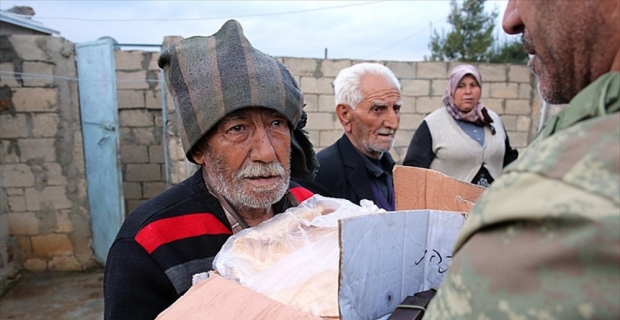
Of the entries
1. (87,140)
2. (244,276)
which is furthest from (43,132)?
(244,276)

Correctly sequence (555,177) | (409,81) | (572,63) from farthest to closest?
(409,81) < (572,63) < (555,177)

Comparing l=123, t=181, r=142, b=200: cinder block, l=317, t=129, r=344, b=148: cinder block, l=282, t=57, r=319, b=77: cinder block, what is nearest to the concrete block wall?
l=123, t=181, r=142, b=200: cinder block

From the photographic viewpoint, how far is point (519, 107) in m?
5.88

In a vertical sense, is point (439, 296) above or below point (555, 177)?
below

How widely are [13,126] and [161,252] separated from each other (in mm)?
4313

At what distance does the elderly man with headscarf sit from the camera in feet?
4.03

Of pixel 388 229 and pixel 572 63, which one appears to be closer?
pixel 572 63

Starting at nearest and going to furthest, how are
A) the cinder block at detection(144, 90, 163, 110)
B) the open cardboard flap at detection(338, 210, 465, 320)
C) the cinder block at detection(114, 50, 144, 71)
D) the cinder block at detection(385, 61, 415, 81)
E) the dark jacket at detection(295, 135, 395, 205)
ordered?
1. the open cardboard flap at detection(338, 210, 465, 320)
2. the dark jacket at detection(295, 135, 395, 205)
3. the cinder block at detection(114, 50, 144, 71)
4. the cinder block at detection(144, 90, 163, 110)
5. the cinder block at detection(385, 61, 415, 81)

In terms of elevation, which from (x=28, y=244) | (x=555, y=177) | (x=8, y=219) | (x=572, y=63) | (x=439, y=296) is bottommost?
(x=28, y=244)

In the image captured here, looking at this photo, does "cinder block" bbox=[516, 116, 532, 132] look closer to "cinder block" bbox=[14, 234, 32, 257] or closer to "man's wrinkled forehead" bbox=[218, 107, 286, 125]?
"man's wrinkled forehead" bbox=[218, 107, 286, 125]

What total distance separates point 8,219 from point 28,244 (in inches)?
13.5

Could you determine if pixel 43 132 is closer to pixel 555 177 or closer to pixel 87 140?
pixel 87 140

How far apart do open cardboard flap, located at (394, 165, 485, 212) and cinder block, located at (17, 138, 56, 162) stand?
15.0ft

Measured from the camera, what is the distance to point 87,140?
15.5 feet
